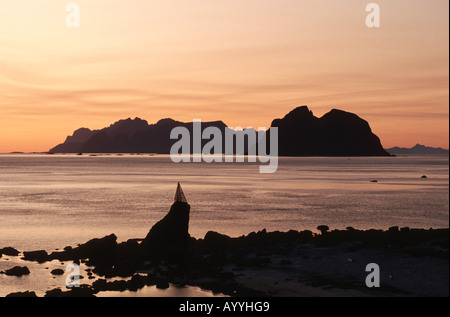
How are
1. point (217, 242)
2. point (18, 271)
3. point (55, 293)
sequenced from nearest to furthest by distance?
point (55, 293)
point (18, 271)
point (217, 242)

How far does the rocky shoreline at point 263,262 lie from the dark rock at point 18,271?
60 mm

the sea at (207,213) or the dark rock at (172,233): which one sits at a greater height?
the dark rock at (172,233)

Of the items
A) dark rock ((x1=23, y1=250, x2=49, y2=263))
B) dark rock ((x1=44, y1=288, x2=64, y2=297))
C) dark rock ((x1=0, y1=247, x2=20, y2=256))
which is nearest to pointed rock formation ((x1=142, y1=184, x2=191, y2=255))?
dark rock ((x1=23, y1=250, x2=49, y2=263))

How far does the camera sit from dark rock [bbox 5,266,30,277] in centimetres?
3085

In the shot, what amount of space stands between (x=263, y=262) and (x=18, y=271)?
48.4ft

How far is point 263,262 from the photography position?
3139 centimetres

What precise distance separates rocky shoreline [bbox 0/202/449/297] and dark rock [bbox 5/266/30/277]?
0.06 metres

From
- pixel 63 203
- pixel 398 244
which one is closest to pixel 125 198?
pixel 63 203

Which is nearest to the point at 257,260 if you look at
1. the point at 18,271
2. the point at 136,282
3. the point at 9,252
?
the point at 136,282

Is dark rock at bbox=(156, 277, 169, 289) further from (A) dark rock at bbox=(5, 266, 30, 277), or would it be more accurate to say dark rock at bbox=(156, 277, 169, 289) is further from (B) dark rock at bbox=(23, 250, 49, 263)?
(B) dark rock at bbox=(23, 250, 49, 263)

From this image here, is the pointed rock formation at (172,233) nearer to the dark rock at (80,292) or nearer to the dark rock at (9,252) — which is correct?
the dark rock at (80,292)

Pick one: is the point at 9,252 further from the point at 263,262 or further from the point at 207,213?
the point at 207,213

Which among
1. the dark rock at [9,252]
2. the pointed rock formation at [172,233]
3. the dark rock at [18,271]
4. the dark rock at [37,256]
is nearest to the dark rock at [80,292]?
the dark rock at [18,271]

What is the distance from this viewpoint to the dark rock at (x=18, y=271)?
30.8 meters
